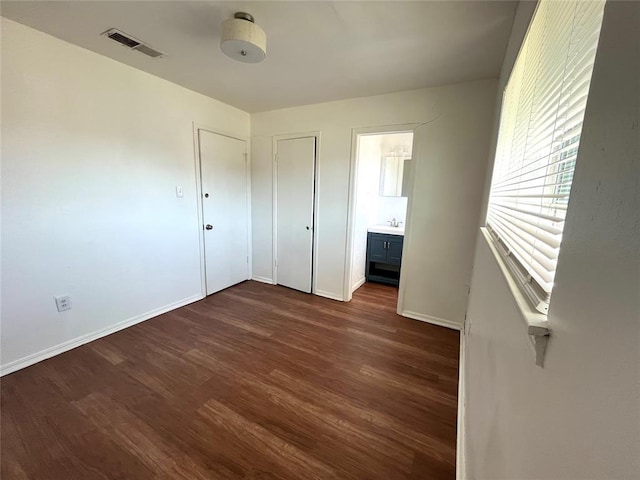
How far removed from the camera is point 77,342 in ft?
7.55

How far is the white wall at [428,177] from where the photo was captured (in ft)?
8.18

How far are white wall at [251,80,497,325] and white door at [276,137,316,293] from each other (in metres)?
0.15

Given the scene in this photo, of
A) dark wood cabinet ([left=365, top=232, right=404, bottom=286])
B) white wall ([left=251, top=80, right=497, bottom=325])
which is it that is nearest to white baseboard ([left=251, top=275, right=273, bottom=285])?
white wall ([left=251, top=80, right=497, bottom=325])

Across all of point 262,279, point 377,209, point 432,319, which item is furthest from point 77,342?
point 377,209

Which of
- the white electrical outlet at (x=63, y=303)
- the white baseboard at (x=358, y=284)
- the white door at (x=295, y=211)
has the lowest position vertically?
the white baseboard at (x=358, y=284)

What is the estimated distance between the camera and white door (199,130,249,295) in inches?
127

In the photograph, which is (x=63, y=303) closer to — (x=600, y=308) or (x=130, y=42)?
(x=130, y=42)

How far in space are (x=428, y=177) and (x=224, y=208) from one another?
2439 mm

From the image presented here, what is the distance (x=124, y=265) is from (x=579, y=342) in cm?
309

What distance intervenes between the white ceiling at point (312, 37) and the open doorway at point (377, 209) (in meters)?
1.19

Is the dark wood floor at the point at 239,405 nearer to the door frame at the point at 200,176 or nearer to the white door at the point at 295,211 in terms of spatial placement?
the door frame at the point at 200,176

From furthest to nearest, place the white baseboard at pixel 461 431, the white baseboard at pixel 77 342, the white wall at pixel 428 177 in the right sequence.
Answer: the white wall at pixel 428 177 → the white baseboard at pixel 77 342 → the white baseboard at pixel 461 431

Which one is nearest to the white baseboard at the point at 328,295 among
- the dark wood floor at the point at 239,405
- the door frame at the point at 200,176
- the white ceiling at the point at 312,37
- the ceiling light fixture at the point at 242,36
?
the dark wood floor at the point at 239,405

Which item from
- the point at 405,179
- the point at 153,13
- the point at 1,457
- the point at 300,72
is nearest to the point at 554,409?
the point at 1,457
